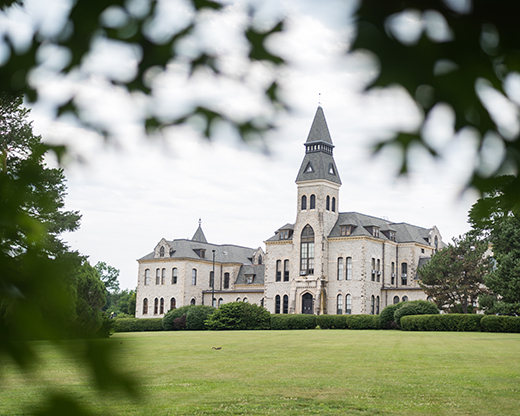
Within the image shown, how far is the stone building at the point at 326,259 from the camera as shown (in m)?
59.4

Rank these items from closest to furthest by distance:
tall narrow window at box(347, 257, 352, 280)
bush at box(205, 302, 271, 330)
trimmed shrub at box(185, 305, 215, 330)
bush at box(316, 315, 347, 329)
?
bush at box(205, 302, 271, 330) < bush at box(316, 315, 347, 329) < trimmed shrub at box(185, 305, 215, 330) < tall narrow window at box(347, 257, 352, 280)

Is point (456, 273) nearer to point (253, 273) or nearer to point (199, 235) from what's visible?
point (253, 273)

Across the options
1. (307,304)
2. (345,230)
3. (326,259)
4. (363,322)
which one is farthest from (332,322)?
(345,230)

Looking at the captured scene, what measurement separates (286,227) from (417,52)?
62119 mm

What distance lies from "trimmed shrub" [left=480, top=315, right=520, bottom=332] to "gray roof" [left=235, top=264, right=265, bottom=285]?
36.2 m

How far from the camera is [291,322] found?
50094 mm

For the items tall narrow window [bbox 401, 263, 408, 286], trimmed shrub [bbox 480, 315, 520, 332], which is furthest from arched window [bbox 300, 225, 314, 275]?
trimmed shrub [bbox 480, 315, 520, 332]

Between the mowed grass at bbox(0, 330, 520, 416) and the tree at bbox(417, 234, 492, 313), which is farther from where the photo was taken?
the tree at bbox(417, 234, 492, 313)

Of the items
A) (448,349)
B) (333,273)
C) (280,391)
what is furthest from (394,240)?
(280,391)

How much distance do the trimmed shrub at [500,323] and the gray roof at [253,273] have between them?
36.2 meters

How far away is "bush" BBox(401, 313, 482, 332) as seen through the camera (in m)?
38.7

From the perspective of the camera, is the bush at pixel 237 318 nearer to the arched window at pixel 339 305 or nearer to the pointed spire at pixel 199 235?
the arched window at pixel 339 305

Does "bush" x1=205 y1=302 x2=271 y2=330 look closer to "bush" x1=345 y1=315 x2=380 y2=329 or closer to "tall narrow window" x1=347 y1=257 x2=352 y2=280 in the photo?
"bush" x1=345 y1=315 x2=380 y2=329

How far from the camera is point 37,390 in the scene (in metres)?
1.47
